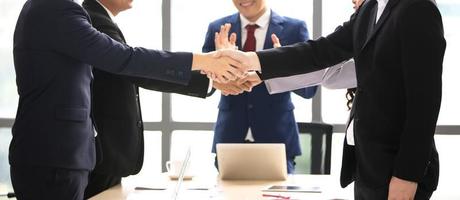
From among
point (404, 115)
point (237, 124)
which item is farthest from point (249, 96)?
point (404, 115)

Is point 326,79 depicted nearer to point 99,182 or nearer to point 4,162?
point 99,182

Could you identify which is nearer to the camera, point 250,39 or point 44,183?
point 44,183

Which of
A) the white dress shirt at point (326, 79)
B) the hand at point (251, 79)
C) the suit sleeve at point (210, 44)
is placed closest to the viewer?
the white dress shirt at point (326, 79)

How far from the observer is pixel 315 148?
371 cm

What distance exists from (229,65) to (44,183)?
3.45ft

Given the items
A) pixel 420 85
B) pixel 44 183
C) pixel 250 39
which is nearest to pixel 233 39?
pixel 250 39

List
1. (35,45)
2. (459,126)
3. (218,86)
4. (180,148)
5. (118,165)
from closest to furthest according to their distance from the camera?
(35,45) → (118,165) → (218,86) → (459,126) → (180,148)

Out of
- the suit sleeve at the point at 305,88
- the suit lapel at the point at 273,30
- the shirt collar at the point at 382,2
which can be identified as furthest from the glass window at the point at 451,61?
the shirt collar at the point at 382,2

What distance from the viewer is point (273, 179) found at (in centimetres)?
278

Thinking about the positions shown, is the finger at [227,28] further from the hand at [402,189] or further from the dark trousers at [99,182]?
the hand at [402,189]

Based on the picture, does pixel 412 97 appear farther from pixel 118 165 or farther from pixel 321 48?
pixel 118 165

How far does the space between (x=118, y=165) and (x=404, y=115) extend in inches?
53.5

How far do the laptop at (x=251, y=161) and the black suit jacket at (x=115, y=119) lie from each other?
0.38m

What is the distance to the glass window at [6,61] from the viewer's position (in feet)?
14.4
